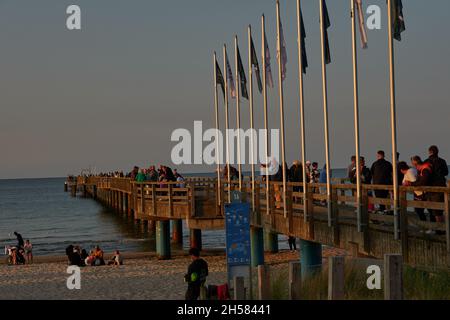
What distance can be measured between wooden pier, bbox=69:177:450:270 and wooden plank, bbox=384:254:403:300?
2.64 metres

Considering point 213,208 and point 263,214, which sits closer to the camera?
point 263,214

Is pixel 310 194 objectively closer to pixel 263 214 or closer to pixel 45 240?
pixel 263 214

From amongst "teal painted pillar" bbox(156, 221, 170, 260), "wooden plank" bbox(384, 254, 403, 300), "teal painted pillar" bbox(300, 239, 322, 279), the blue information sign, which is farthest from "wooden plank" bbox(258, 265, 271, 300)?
"teal painted pillar" bbox(156, 221, 170, 260)

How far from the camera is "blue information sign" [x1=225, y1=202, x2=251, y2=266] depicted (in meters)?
14.9

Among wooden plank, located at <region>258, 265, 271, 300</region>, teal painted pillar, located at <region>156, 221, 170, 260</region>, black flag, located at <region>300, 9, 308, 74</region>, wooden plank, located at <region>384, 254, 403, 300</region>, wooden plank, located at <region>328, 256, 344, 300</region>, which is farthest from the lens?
teal painted pillar, located at <region>156, 221, 170, 260</region>

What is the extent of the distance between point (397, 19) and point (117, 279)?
13588 millimetres

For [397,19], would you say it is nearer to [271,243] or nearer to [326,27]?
[326,27]

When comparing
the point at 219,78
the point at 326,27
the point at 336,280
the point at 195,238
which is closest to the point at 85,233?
the point at 195,238

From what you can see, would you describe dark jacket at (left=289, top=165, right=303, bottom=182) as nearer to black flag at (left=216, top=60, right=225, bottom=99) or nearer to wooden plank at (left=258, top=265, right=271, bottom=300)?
black flag at (left=216, top=60, right=225, bottom=99)

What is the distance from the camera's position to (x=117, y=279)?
2561 cm

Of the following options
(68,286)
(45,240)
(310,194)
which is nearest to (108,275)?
(68,286)
